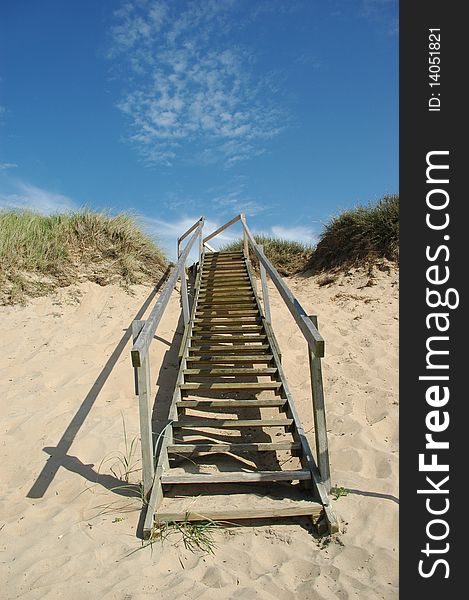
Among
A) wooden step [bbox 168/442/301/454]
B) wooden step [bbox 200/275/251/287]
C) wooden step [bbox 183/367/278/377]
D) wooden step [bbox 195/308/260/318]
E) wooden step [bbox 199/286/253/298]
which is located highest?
wooden step [bbox 200/275/251/287]

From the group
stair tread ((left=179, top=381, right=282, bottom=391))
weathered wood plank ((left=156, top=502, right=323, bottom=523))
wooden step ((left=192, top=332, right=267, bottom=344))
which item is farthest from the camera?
wooden step ((left=192, top=332, right=267, bottom=344))

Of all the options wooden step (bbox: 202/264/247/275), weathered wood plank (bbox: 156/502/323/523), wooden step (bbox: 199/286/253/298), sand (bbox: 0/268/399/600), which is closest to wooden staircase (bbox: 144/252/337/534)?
weathered wood plank (bbox: 156/502/323/523)

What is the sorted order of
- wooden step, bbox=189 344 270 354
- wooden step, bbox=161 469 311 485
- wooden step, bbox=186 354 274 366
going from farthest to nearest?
wooden step, bbox=189 344 270 354 → wooden step, bbox=186 354 274 366 → wooden step, bbox=161 469 311 485

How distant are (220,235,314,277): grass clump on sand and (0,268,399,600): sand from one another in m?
3.66

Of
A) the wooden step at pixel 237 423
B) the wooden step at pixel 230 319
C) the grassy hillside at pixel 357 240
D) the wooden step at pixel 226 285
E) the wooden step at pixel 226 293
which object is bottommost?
the wooden step at pixel 237 423

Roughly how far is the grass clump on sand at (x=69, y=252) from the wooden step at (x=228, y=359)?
334 centimetres

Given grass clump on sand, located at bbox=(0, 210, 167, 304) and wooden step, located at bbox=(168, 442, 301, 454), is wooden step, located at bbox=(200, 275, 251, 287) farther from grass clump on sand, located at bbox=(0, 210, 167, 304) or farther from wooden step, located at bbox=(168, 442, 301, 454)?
wooden step, located at bbox=(168, 442, 301, 454)

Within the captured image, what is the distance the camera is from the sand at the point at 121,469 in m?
2.39

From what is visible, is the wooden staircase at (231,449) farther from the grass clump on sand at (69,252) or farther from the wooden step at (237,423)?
the grass clump on sand at (69,252)

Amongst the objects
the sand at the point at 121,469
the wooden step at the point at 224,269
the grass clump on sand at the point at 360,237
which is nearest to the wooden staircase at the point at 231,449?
the sand at the point at 121,469

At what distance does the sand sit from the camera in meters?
2.39

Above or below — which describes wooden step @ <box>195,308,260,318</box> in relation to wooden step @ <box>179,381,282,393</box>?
above

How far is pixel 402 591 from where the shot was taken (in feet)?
7.38

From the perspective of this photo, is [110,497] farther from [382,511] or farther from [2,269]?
[2,269]
